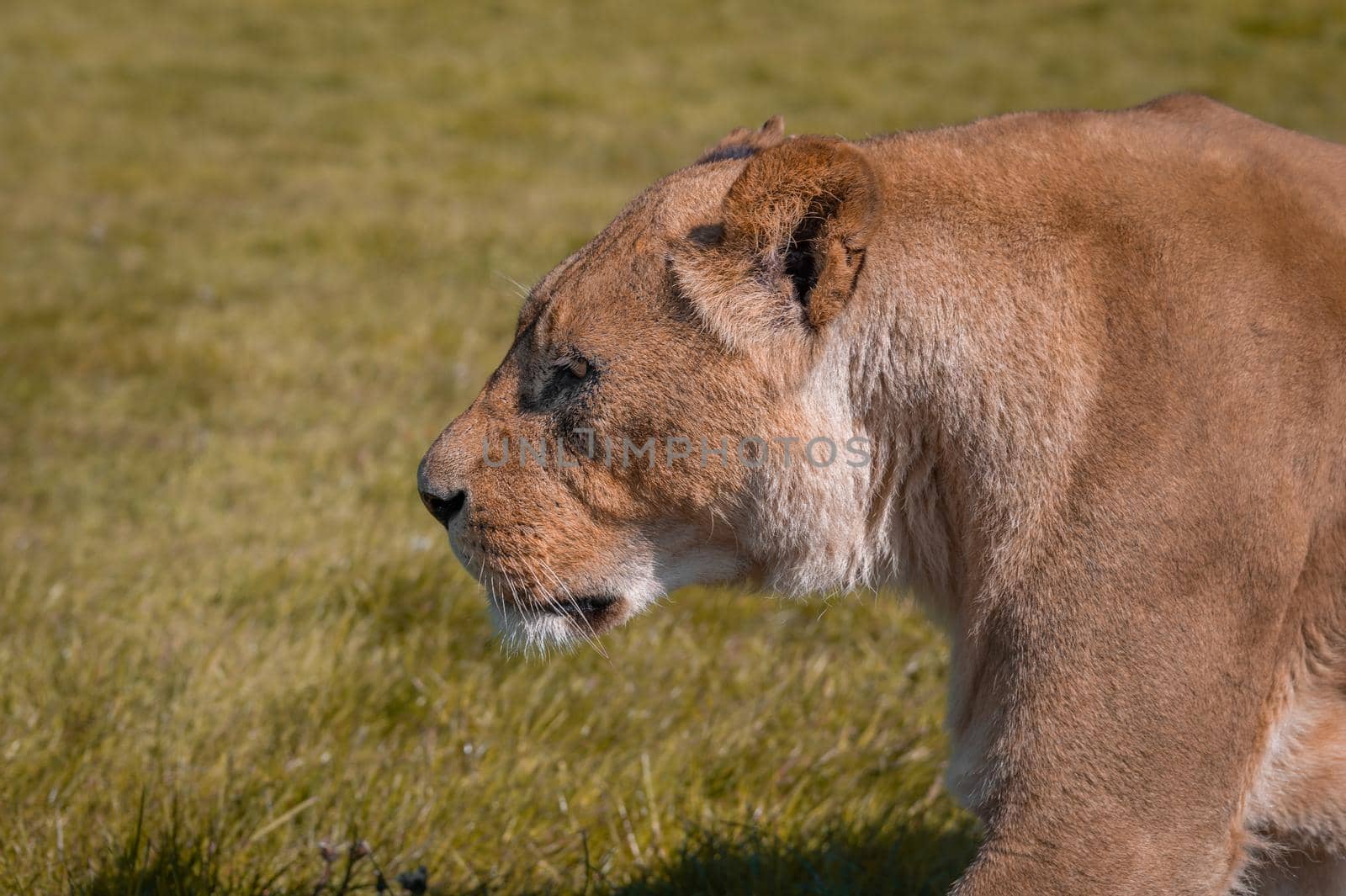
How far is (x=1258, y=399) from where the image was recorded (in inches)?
76.1

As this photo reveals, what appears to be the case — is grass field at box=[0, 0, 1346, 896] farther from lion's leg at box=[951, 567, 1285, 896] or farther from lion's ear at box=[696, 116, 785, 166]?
lion's ear at box=[696, 116, 785, 166]

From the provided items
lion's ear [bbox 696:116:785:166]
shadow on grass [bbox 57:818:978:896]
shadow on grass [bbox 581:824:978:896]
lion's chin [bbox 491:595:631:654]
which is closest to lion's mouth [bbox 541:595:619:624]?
lion's chin [bbox 491:595:631:654]

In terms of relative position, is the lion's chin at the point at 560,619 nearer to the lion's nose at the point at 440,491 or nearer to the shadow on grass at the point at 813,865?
the lion's nose at the point at 440,491

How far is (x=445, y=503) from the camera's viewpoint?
2459 millimetres

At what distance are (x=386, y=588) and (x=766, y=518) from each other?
79.7 inches

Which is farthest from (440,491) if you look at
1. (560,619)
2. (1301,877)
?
(1301,877)

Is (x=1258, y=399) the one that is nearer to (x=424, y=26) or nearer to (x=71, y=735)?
(x=71, y=735)

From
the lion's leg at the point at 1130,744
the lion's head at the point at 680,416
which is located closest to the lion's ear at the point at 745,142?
the lion's head at the point at 680,416

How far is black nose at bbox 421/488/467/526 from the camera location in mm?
2419

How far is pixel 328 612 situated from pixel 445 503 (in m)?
1.61

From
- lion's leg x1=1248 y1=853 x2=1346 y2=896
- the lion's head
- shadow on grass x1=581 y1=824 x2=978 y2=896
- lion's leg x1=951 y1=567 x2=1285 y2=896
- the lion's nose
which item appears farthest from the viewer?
shadow on grass x1=581 y1=824 x2=978 y2=896

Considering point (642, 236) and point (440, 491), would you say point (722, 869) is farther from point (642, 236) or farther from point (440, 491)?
point (642, 236)

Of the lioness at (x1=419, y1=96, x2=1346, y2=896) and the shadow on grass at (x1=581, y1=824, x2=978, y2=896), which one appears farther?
the shadow on grass at (x1=581, y1=824, x2=978, y2=896)

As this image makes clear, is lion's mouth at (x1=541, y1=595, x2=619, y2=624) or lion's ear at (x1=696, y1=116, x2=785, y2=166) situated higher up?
lion's ear at (x1=696, y1=116, x2=785, y2=166)
